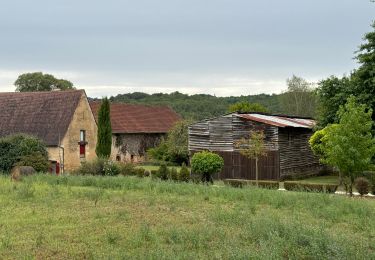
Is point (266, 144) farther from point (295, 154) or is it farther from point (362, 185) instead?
point (362, 185)

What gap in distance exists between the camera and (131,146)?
5250 cm

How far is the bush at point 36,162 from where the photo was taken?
110 feet

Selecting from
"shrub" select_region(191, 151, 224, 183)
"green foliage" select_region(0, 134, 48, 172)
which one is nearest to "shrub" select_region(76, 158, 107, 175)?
"green foliage" select_region(0, 134, 48, 172)

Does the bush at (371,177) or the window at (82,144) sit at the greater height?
the window at (82,144)

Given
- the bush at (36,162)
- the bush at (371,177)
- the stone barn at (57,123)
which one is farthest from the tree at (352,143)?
the stone barn at (57,123)

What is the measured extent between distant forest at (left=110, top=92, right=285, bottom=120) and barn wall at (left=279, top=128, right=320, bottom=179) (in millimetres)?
46777

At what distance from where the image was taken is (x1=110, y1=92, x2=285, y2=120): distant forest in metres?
90.4

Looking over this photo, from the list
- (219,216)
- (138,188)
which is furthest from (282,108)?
(219,216)

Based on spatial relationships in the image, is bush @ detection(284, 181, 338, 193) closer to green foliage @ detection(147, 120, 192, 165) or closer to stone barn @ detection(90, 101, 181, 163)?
green foliage @ detection(147, 120, 192, 165)

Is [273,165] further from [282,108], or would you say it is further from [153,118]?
[282,108]

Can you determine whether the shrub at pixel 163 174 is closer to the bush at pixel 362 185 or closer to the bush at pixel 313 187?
the bush at pixel 313 187

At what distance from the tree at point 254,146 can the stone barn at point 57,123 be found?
1613 centimetres

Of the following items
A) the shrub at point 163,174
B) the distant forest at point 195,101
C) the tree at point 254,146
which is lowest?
the shrub at point 163,174

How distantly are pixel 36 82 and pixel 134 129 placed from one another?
28.0 meters
